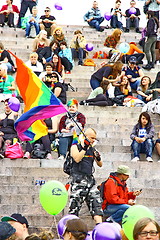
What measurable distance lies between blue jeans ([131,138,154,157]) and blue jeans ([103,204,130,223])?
249 cm

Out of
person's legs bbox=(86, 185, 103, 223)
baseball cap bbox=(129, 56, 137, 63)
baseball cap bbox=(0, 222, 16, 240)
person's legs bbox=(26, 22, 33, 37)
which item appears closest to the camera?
baseball cap bbox=(0, 222, 16, 240)

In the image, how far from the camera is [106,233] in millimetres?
8844

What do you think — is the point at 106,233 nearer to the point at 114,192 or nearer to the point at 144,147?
the point at 114,192

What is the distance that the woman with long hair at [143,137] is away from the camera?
1340 centimetres

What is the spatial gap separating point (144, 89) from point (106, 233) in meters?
7.45

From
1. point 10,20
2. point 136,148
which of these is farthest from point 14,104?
point 10,20

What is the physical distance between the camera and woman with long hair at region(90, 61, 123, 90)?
15906mm

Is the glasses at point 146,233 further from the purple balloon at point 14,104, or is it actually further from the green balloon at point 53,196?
the purple balloon at point 14,104

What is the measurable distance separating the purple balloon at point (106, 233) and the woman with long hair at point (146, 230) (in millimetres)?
954

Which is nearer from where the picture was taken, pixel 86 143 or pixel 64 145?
pixel 86 143

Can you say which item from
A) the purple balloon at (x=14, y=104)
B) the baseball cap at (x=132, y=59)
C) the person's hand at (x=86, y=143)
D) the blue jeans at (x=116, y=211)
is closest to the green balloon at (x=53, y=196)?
the person's hand at (x=86, y=143)

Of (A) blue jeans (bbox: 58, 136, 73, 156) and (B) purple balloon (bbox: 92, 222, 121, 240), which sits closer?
(B) purple balloon (bbox: 92, 222, 121, 240)

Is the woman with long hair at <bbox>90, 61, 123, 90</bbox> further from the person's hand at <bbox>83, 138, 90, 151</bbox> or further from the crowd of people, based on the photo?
the person's hand at <bbox>83, 138, 90, 151</bbox>

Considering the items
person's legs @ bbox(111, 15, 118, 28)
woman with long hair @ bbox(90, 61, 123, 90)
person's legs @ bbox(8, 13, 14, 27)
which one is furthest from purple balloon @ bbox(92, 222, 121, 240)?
person's legs @ bbox(111, 15, 118, 28)
